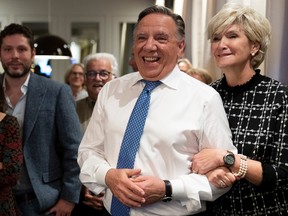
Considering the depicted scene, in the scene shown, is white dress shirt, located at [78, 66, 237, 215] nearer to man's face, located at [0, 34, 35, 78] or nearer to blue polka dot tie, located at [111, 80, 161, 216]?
blue polka dot tie, located at [111, 80, 161, 216]

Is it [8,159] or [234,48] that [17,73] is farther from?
[234,48]

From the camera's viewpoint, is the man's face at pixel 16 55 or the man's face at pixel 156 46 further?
the man's face at pixel 16 55

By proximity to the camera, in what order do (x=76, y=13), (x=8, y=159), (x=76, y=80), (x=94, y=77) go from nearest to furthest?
(x=8, y=159) < (x=94, y=77) < (x=76, y=80) < (x=76, y=13)

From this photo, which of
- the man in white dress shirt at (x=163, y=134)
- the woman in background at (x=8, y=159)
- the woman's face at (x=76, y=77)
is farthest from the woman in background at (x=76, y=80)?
the man in white dress shirt at (x=163, y=134)

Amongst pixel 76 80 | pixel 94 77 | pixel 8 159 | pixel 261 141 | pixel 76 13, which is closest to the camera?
pixel 261 141

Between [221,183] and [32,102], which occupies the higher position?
[32,102]

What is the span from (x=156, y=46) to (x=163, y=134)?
1.13 ft

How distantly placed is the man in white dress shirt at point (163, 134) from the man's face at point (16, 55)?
86 centimetres

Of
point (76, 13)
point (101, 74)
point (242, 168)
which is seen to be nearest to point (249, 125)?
point (242, 168)

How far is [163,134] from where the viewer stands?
167 cm

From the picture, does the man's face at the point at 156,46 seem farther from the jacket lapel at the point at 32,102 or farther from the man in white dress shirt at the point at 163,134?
the jacket lapel at the point at 32,102

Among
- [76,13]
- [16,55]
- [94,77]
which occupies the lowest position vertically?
[94,77]

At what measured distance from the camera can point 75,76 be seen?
5957 mm

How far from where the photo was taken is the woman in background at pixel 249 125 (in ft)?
5.37
